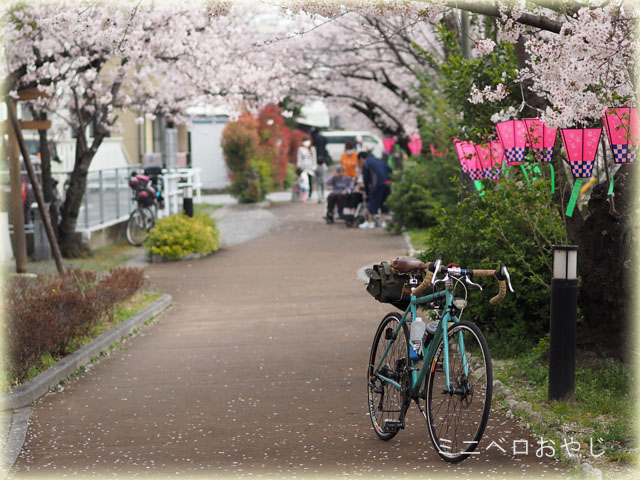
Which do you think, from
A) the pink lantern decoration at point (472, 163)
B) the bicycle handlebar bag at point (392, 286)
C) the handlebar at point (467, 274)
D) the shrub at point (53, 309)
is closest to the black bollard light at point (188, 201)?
the shrub at point (53, 309)

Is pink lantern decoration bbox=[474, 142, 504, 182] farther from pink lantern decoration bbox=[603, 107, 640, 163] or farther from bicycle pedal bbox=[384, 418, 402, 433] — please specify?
bicycle pedal bbox=[384, 418, 402, 433]

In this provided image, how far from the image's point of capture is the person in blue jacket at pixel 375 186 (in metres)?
21.5

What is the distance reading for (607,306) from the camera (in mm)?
7094

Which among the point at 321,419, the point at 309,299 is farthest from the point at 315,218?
the point at 321,419

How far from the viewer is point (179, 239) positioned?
661 inches

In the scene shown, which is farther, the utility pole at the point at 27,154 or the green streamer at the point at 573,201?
the utility pole at the point at 27,154

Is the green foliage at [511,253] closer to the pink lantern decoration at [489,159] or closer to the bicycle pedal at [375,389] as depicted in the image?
the pink lantern decoration at [489,159]

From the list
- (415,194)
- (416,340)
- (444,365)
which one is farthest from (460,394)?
(415,194)

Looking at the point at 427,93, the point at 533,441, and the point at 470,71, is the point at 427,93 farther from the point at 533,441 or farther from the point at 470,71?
the point at 533,441

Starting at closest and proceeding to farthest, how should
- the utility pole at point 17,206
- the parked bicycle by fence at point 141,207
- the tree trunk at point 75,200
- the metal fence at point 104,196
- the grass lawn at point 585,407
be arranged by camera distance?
the grass lawn at point 585,407 → the utility pole at point 17,206 → the tree trunk at point 75,200 → the metal fence at point 104,196 → the parked bicycle by fence at point 141,207

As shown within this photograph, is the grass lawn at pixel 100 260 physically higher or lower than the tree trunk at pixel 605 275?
lower

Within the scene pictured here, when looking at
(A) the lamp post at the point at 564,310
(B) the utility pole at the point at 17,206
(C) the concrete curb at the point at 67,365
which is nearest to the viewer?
(A) the lamp post at the point at 564,310

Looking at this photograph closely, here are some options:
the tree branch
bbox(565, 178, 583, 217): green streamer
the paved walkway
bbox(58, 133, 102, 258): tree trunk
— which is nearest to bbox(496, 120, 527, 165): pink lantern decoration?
bbox(565, 178, 583, 217): green streamer

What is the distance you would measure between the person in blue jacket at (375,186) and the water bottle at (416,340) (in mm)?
16172
